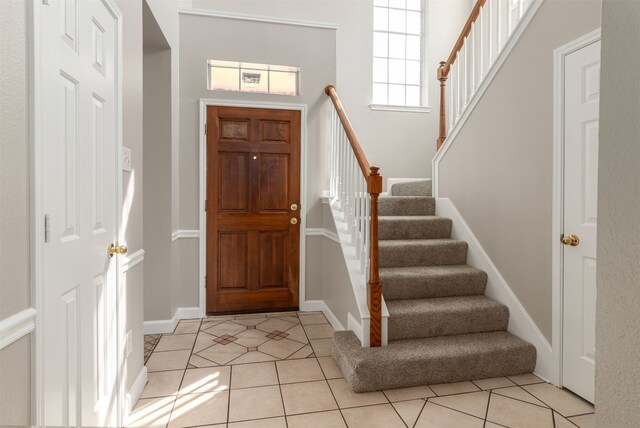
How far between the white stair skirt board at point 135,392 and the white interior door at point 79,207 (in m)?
0.18

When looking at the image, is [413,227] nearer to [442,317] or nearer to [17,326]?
[442,317]

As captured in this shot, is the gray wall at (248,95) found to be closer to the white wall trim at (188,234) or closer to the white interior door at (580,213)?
the white wall trim at (188,234)

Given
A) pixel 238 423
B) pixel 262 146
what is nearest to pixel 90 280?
pixel 238 423

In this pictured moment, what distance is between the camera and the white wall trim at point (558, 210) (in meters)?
2.36

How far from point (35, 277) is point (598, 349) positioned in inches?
56.8

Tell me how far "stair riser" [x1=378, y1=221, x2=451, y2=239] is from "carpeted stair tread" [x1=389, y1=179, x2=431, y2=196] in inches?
25.0

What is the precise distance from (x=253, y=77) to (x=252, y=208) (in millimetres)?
1349

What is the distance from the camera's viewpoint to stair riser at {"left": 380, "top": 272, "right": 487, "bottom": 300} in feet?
9.26

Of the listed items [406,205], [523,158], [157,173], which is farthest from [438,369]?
[157,173]

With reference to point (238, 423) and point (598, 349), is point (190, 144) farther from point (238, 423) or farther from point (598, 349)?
point (598, 349)

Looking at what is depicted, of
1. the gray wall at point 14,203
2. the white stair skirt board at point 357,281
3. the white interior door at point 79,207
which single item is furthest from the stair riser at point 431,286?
the gray wall at point 14,203

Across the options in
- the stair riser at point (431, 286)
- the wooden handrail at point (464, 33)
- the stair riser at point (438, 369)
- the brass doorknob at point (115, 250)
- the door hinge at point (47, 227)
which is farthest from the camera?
the wooden handrail at point (464, 33)

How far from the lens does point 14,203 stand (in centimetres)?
103

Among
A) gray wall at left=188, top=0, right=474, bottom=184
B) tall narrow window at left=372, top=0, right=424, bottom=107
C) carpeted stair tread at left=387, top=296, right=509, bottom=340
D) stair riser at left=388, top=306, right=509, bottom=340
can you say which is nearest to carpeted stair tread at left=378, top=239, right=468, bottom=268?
carpeted stair tread at left=387, top=296, right=509, bottom=340
